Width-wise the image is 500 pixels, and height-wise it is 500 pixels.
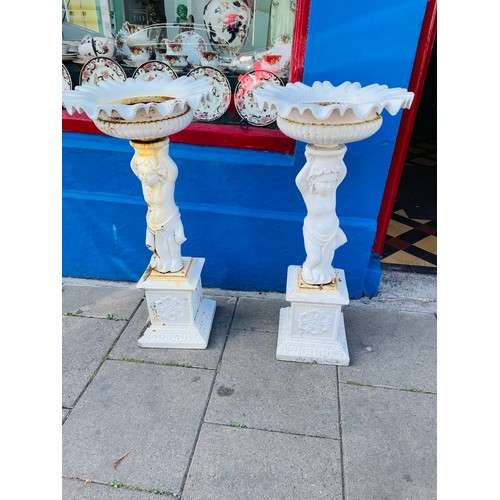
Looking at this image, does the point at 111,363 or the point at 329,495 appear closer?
the point at 329,495

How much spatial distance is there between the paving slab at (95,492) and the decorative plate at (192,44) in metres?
2.54

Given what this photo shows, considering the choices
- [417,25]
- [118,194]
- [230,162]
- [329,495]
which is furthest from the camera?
[118,194]

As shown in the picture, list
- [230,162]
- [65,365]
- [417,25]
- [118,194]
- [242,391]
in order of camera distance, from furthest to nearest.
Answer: [118,194] → [230,162] → [65,365] → [242,391] → [417,25]

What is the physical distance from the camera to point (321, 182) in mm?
2098

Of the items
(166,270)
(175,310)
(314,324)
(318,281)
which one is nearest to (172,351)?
(175,310)

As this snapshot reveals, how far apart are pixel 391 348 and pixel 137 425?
5.31 ft

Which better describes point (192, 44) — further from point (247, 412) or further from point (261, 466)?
point (261, 466)

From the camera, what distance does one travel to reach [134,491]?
6.06ft

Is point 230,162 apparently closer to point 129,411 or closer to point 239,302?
point 239,302

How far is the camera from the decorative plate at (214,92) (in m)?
2.70

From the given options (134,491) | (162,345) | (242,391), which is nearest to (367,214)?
(242,391)

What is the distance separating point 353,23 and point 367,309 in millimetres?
1861

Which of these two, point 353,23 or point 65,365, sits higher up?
point 353,23

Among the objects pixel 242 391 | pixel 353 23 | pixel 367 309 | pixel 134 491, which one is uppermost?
pixel 353 23
